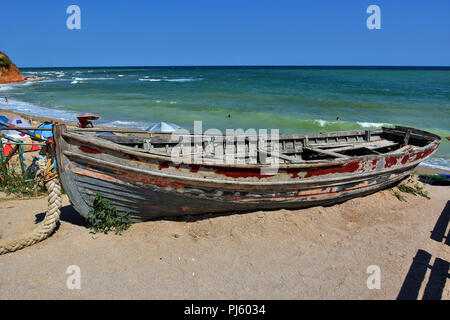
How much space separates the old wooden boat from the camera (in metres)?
5.05

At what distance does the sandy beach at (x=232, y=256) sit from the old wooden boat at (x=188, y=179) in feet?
1.37

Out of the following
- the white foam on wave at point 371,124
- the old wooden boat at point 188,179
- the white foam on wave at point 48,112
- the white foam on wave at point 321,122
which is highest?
the white foam on wave at point 48,112

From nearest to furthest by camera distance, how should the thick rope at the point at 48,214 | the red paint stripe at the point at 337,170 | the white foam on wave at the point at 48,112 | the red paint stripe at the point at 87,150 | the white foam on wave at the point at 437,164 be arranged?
the red paint stripe at the point at 87,150 < the thick rope at the point at 48,214 < the red paint stripe at the point at 337,170 < the white foam on wave at the point at 437,164 < the white foam on wave at the point at 48,112

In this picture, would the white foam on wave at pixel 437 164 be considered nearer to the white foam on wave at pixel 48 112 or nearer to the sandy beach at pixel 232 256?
the sandy beach at pixel 232 256

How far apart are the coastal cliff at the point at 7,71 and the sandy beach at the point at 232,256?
59756 millimetres

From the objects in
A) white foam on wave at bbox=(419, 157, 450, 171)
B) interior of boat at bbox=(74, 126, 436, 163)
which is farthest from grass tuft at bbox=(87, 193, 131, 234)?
white foam on wave at bbox=(419, 157, 450, 171)

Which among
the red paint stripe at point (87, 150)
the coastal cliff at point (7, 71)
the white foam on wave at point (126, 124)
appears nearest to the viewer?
the red paint stripe at point (87, 150)

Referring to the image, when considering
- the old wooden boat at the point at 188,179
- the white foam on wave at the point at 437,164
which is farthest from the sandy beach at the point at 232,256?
the white foam on wave at the point at 437,164

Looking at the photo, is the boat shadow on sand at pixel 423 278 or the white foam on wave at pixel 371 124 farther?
the white foam on wave at pixel 371 124

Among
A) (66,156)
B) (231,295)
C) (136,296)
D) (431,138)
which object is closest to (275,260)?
(231,295)

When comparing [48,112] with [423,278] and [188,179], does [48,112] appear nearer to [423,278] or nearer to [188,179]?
[188,179]

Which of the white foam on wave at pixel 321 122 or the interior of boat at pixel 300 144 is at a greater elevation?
the white foam on wave at pixel 321 122

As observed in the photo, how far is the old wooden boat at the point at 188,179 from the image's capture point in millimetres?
5047

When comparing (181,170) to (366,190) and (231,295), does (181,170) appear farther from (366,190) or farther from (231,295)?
(366,190)
